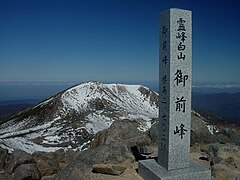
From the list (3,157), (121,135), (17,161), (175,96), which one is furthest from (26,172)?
(175,96)

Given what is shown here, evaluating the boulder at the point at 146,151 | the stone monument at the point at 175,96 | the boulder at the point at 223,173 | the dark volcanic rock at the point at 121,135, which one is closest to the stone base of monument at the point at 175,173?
the stone monument at the point at 175,96

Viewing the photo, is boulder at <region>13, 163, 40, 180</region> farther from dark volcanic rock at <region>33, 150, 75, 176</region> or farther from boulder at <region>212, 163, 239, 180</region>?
boulder at <region>212, 163, 239, 180</region>

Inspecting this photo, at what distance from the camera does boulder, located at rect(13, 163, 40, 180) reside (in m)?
13.0

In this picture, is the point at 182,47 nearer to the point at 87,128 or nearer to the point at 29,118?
the point at 87,128

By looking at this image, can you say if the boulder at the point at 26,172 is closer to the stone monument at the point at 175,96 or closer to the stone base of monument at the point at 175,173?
the stone base of monument at the point at 175,173

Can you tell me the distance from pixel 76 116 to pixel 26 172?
7095 cm

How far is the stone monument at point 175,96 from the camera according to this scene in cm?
979

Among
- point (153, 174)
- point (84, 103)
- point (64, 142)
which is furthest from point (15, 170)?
point (84, 103)

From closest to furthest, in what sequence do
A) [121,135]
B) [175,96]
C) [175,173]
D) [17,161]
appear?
[175,173]
[175,96]
[17,161]
[121,135]

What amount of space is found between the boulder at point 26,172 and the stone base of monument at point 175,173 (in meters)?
6.01

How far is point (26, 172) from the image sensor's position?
43.3 feet

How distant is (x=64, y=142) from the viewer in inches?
2135

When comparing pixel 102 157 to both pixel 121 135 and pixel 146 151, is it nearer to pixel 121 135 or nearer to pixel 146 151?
pixel 146 151

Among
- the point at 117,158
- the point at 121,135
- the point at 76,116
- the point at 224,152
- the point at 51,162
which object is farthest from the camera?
the point at 76,116
